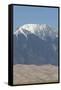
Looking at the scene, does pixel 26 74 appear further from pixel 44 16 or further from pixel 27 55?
pixel 44 16

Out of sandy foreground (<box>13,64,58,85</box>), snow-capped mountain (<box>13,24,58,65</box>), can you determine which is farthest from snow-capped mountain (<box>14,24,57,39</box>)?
sandy foreground (<box>13,64,58,85</box>)

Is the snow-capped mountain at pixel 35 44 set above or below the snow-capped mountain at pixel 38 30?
below

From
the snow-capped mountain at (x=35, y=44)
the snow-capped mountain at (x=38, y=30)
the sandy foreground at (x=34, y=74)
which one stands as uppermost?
the snow-capped mountain at (x=38, y=30)

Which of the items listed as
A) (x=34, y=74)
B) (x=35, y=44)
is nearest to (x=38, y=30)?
(x=35, y=44)

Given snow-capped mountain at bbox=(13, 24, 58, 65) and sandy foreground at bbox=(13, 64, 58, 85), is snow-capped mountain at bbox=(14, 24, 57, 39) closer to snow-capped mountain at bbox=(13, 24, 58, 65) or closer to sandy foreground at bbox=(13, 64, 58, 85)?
snow-capped mountain at bbox=(13, 24, 58, 65)

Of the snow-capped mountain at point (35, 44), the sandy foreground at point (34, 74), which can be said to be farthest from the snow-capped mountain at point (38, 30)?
the sandy foreground at point (34, 74)

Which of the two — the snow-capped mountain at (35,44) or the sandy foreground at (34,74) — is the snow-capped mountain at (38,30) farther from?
the sandy foreground at (34,74)

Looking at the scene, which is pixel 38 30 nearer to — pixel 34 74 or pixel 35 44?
pixel 35 44
